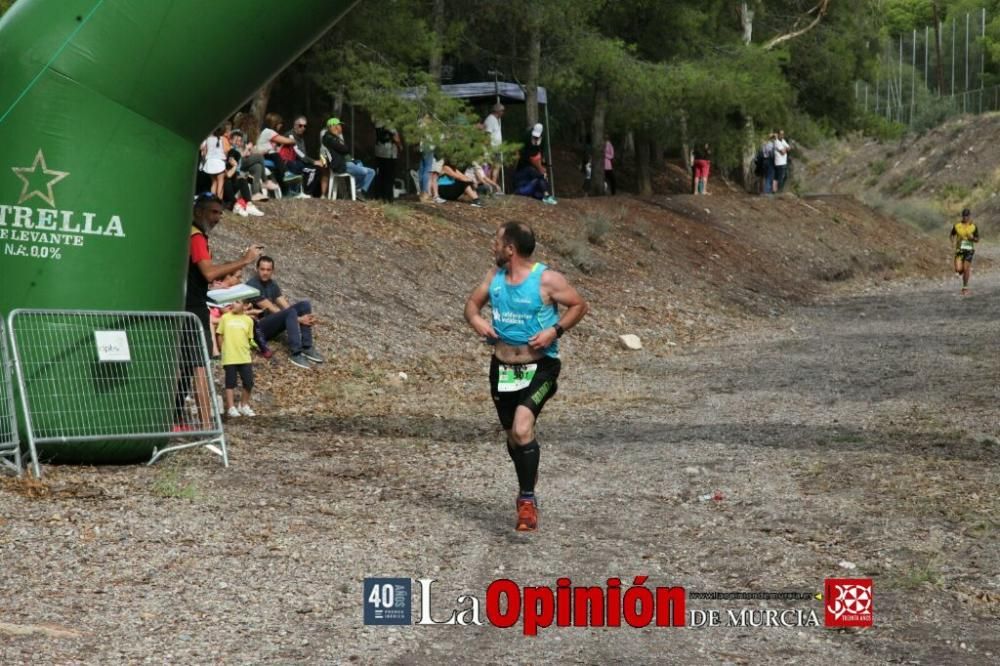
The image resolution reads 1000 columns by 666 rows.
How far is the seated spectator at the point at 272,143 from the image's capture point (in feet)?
72.9

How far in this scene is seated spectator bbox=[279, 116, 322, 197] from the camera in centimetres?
2312

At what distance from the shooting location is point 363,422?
1400 centimetres

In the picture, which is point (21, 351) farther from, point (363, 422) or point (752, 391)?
point (752, 391)

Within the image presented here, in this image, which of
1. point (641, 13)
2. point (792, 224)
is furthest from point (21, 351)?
point (792, 224)

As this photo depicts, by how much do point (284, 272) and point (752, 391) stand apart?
6.31 metres

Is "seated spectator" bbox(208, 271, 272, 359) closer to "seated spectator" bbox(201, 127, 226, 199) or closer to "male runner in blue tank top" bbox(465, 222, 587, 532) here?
"seated spectator" bbox(201, 127, 226, 199)

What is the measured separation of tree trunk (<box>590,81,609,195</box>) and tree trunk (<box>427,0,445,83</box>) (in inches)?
190

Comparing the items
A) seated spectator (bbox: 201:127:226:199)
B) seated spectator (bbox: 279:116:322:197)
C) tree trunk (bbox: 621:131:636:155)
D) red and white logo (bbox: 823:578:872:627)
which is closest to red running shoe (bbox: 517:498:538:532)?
red and white logo (bbox: 823:578:872:627)

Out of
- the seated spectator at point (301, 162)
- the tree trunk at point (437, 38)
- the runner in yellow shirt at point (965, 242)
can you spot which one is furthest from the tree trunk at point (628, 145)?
the seated spectator at point (301, 162)

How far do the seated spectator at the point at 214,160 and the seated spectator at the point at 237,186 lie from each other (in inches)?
28.8

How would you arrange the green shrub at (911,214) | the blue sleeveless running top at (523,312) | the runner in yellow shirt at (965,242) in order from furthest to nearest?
the green shrub at (911,214) < the runner in yellow shirt at (965,242) < the blue sleeveless running top at (523,312)

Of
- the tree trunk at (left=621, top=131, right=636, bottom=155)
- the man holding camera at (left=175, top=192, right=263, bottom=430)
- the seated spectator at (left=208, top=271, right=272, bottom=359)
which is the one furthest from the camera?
the tree trunk at (left=621, top=131, right=636, bottom=155)

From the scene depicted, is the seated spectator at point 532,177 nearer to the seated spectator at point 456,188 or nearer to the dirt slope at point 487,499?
the seated spectator at point 456,188

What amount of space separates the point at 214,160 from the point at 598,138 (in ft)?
53.4
